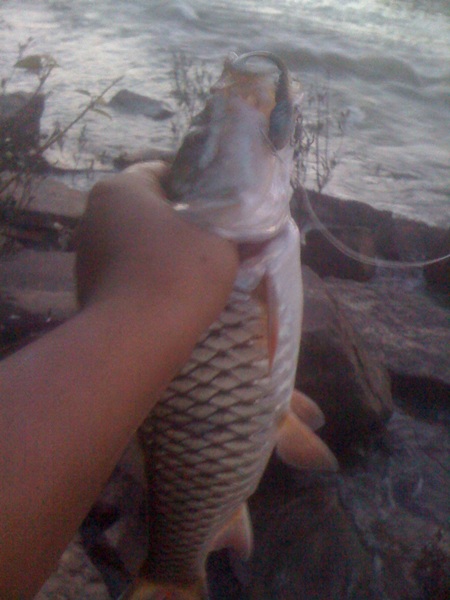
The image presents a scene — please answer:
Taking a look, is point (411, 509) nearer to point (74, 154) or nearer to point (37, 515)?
point (37, 515)

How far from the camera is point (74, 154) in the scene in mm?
6258

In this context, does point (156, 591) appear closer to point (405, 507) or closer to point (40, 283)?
point (405, 507)

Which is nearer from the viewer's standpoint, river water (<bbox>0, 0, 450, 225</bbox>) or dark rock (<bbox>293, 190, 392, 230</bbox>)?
→ dark rock (<bbox>293, 190, 392, 230</bbox>)

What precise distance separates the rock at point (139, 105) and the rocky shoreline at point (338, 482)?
15.0 feet

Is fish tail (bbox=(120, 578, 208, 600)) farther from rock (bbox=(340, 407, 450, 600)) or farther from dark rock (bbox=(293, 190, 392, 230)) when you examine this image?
dark rock (bbox=(293, 190, 392, 230))

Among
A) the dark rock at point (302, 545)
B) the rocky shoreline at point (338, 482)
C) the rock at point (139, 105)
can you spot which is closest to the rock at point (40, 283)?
the rocky shoreline at point (338, 482)

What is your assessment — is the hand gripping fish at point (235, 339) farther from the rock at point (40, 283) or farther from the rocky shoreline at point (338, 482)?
the rock at point (40, 283)

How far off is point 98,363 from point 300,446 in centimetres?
90

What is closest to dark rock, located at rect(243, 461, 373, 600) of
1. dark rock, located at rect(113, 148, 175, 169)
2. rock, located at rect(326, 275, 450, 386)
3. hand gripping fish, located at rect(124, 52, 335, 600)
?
hand gripping fish, located at rect(124, 52, 335, 600)

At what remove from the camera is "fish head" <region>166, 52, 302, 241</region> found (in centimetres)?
140

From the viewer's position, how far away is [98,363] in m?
1.07

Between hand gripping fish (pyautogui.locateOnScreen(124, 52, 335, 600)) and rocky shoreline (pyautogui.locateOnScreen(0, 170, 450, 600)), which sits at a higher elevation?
hand gripping fish (pyautogui.locateOnScreen(124, 52, 335, 600))

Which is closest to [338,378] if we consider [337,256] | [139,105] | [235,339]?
[235,339]

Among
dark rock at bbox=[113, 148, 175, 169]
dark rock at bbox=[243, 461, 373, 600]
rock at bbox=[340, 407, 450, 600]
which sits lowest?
rock at bbox=[340, 407, 450, 600]
